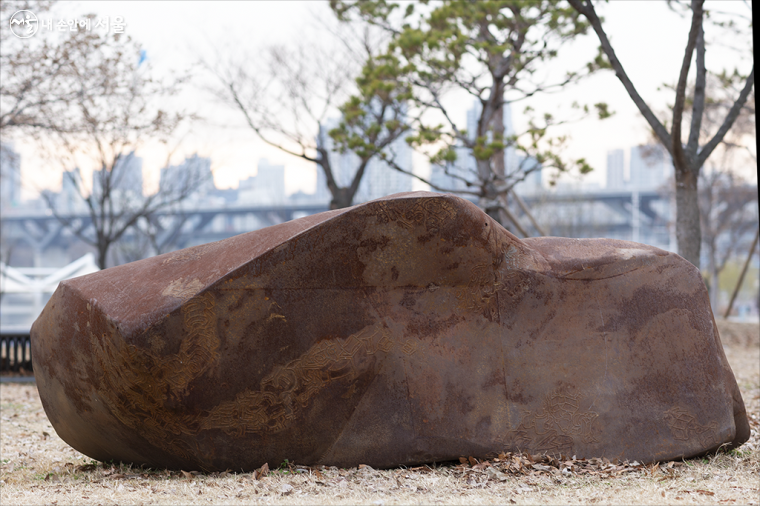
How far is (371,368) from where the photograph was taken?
4.34m

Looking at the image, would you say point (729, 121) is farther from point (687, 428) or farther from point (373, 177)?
point (373, 177)

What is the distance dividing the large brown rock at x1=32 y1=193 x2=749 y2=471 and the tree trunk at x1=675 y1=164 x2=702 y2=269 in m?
5.67

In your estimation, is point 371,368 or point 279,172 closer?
point 371,368

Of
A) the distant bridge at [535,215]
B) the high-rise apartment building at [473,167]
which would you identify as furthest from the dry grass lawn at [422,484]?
the distant bridge at [535,215]

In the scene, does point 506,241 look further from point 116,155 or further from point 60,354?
point 116,155

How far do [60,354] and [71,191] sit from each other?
15135mm

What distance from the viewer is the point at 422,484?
13.1 feet

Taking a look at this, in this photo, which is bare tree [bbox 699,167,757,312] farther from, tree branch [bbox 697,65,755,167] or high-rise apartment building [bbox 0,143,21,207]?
high-rise apartment building [bbox 0,143,21,207]

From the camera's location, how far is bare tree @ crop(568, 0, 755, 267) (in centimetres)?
854

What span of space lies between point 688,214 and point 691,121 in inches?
56.6

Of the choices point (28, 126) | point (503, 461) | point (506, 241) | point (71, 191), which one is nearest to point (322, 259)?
point (506, 241)

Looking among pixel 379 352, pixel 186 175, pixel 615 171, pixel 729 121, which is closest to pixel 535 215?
pixel 615 171

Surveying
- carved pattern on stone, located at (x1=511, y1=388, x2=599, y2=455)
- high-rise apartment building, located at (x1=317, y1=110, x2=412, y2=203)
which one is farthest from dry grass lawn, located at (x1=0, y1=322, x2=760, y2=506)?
high-rise apartment building, located at (x1=317, y1=110, x2=412, y2=203)

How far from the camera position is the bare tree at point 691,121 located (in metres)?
8.54
